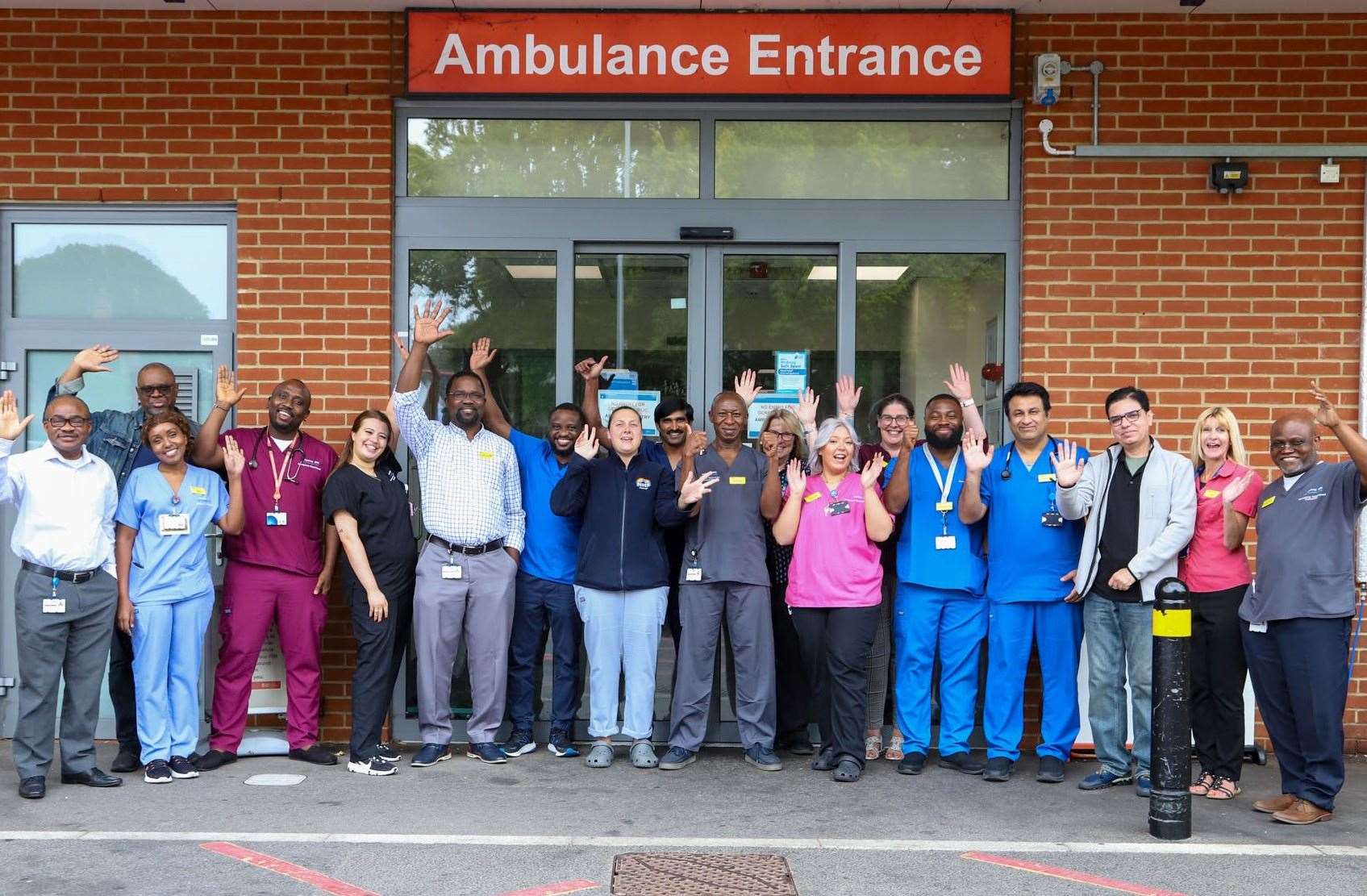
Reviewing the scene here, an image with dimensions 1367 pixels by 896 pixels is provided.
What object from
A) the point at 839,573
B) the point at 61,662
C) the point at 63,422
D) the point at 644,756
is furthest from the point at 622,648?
the point at 63,422

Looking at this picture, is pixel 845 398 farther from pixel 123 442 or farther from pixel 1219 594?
pixel 123 442

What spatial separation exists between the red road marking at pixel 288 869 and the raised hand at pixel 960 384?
12.8ft


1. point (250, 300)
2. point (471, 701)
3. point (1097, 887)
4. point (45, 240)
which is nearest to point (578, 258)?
point (250, 300)

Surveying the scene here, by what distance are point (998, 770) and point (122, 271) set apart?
5.69 metres

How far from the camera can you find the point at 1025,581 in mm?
6680

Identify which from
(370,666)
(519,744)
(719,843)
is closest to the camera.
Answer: (719,843)

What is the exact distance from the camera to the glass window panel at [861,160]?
7.64 meters

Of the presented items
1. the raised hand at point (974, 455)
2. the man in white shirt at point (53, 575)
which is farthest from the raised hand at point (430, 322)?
the raised hand at point (974, 455)

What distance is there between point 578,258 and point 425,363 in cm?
109

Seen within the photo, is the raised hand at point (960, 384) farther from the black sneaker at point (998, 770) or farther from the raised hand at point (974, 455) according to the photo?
the black sneaker at point (998, 770)

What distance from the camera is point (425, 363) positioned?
7.52 meters

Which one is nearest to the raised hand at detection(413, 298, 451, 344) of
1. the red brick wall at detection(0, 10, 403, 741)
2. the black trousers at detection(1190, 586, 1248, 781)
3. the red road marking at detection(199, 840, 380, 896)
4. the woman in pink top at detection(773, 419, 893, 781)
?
the red brick wall at detection(0, 10, 403, 741)

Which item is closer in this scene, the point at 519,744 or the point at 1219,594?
the point at 1219,594

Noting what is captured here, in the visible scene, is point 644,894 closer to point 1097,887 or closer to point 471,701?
point 1097,887
